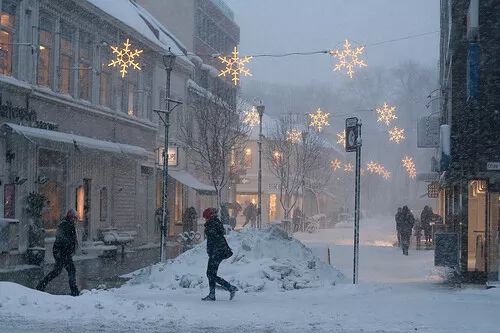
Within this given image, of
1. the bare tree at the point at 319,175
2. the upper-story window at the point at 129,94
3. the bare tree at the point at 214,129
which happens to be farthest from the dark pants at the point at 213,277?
the bare tree at the point at 319,175

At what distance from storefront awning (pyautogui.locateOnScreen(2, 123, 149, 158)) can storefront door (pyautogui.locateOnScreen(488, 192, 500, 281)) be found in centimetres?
1275

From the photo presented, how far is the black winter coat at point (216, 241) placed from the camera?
45.5 feet

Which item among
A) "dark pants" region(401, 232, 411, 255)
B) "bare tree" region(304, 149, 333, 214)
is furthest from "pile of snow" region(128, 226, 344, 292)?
"bare tree" region(304, 149, 333, 214)

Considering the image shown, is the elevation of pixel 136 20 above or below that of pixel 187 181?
above

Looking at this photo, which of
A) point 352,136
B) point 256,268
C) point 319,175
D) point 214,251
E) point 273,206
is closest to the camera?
point 214,251

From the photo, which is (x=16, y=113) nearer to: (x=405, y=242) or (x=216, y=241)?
(x=216, y=241)

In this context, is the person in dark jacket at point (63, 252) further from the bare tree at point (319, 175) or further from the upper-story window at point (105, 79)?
the bare tree at point (319, 175)

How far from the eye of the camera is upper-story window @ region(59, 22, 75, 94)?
2685 cm

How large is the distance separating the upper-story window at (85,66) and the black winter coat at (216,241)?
15.8 m

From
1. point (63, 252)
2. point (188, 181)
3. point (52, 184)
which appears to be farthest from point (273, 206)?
point (63, 252)

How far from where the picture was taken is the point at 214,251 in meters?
13.9

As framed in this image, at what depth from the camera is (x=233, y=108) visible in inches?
1517

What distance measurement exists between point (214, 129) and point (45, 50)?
11.1 m

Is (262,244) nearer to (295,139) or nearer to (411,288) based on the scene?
(411,288)
